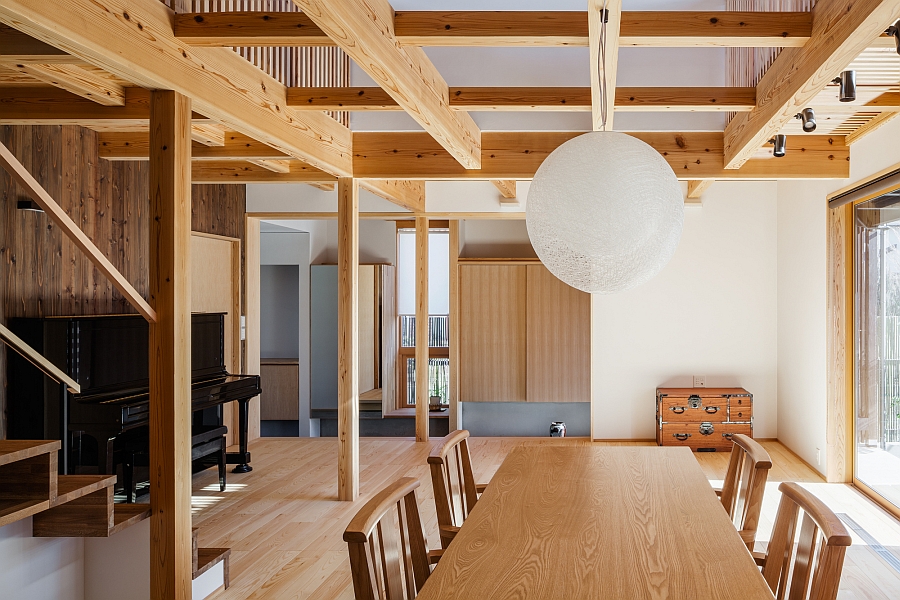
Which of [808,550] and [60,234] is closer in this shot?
[808,550]

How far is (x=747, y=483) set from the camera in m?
2.43

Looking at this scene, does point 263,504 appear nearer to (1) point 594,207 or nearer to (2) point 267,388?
(1) point 594,207

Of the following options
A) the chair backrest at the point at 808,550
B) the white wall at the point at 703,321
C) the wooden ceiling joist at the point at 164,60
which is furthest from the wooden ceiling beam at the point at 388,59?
the white wall at the point at 703,321

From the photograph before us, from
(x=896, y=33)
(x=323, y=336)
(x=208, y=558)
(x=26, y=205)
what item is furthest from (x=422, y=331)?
(x=896, y=33)

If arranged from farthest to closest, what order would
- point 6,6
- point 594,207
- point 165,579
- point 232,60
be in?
1. point 232,60
2. point 165,579
3. point 594,207
4. point 6,6

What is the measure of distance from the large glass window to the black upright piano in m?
4.61

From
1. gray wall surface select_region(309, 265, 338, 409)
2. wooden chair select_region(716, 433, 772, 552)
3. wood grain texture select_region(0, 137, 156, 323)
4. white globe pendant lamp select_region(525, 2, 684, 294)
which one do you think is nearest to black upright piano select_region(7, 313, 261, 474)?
wood grain texture select_region(0, 137, 156, 323)

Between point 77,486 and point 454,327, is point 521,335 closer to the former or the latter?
point 454,327

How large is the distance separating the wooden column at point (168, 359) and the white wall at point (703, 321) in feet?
16.4

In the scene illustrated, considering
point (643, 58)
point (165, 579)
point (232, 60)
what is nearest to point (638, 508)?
point (165, 579)

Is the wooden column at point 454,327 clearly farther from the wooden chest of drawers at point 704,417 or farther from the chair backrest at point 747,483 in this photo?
the chair backrest at point 747,483

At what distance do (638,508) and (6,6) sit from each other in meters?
2.35

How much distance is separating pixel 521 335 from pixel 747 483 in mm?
5308

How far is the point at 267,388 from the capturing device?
29.3ft
